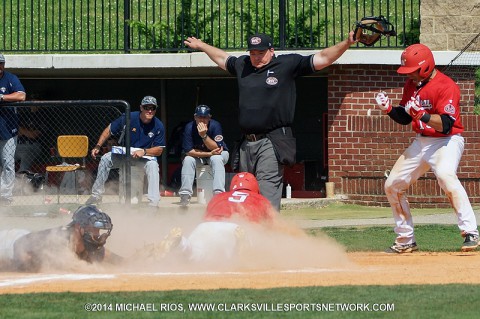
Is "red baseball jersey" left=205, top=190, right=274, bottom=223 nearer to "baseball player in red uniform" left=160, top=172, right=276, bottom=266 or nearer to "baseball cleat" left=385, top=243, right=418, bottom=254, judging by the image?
"baseball player in red uniform" left=160, top=172, right=276, bottom=266

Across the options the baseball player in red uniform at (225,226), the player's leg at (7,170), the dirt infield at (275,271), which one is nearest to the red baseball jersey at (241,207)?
the baseball player in red uniform at (225,226)

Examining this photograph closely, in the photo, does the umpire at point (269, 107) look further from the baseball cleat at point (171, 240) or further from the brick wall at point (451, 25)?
the brick wall at point (451, 25)

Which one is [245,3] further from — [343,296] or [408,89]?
[343,296]

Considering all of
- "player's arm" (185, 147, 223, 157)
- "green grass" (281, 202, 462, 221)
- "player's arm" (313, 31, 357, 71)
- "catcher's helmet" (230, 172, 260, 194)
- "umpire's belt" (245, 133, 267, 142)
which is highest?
"player's arm" (313, 31, 357, 71)

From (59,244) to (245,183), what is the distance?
2015mm

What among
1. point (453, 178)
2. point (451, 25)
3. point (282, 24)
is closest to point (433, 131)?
point (453, 178)

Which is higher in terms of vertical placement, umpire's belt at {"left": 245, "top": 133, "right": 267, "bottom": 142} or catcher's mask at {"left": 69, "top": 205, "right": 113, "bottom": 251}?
umpire's belt at {"left": 245, "top": 133, "right": 267, "bottom": 142}

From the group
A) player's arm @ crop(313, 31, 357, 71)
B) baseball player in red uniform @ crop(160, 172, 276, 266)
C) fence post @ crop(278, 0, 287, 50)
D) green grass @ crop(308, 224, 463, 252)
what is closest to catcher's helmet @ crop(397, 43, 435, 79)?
player's arm @ crop(313, 31, 357, 71)

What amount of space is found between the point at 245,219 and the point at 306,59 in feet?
6.63

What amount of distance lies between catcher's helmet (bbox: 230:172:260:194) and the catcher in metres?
1.49

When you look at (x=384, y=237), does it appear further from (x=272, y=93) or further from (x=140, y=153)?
(x=140, y=153)

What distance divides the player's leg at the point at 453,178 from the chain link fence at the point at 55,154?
4509mm

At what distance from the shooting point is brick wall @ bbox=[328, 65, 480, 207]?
58.3ft

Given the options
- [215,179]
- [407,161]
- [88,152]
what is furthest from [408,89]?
[88,152]
